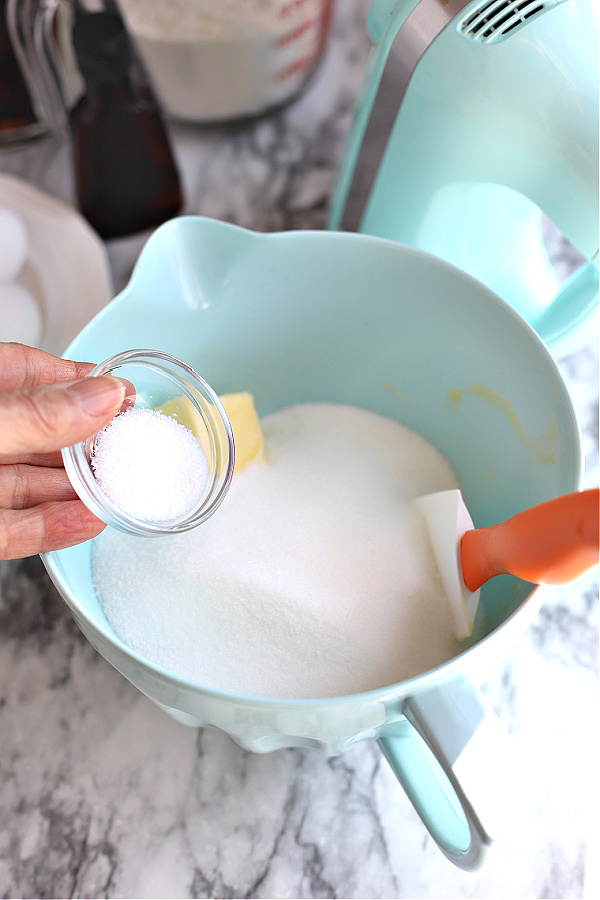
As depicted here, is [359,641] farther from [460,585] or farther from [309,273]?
[309,273]

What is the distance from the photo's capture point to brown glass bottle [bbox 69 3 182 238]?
70cm

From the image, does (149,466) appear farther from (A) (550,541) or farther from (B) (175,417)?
(A) (550,541)

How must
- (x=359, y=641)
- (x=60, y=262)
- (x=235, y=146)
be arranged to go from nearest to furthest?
(x=359, y=641) → (x=60, y=262) → (x=235, y=146)

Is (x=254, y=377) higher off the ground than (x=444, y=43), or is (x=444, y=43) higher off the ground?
(x=444, y=43)

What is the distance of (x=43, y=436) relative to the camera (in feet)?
1.30

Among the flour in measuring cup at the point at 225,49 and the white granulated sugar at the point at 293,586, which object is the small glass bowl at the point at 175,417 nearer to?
the white granulated sugar at the point at 293,586

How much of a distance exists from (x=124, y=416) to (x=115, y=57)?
0.40 m

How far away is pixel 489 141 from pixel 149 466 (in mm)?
326

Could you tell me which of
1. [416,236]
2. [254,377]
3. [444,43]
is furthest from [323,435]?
[444,43]

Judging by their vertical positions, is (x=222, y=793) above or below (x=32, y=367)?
below

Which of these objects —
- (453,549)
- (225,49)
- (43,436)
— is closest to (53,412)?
(43,436)

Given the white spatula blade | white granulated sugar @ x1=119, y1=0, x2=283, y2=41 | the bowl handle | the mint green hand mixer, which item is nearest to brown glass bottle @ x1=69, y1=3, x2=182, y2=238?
white granulated sugar @ x1=119, y1=0, x2=283, y2=41

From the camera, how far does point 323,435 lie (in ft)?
2.00

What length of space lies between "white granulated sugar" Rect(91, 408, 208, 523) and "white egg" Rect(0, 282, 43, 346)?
0.23 m
